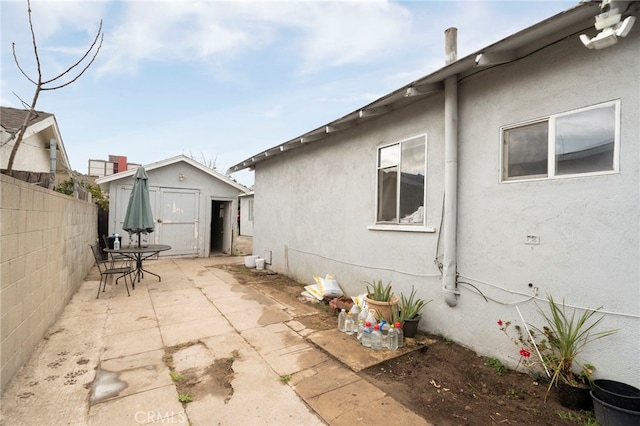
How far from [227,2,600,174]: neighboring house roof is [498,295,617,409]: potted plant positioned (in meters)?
2.58

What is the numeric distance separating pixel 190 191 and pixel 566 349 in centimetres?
1152

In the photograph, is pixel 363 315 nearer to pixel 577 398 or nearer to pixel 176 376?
pixel 577 398

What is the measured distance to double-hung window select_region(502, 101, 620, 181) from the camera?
8.19 ft

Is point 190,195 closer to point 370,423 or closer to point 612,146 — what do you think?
point 370,423

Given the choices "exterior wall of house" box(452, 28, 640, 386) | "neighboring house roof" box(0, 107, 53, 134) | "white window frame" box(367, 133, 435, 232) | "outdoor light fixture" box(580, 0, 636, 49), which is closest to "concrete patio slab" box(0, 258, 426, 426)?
"exterior wall of house" box(452, 28, 640, 386)

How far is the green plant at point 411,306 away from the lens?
3.89m

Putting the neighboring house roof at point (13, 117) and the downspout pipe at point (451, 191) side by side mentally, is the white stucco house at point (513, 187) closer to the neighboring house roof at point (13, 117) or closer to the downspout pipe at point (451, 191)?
the downspout pipe at point (451, 191)

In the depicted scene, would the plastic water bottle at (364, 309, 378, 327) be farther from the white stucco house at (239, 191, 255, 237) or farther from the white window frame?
the white stucco house at (239, 191, 255, 237)

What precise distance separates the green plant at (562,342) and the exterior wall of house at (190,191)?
1078 centimetres

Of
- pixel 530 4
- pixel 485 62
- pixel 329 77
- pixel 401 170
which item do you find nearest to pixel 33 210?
pixel 401 170

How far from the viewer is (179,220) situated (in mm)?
10836

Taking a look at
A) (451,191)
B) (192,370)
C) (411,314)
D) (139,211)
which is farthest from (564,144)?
(139,211)

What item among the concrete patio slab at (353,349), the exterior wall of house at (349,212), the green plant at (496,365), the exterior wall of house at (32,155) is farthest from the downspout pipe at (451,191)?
the exterior wall of house at (32,155)

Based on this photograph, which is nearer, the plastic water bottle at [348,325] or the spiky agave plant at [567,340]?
the spiky agave plant at [567,340]
